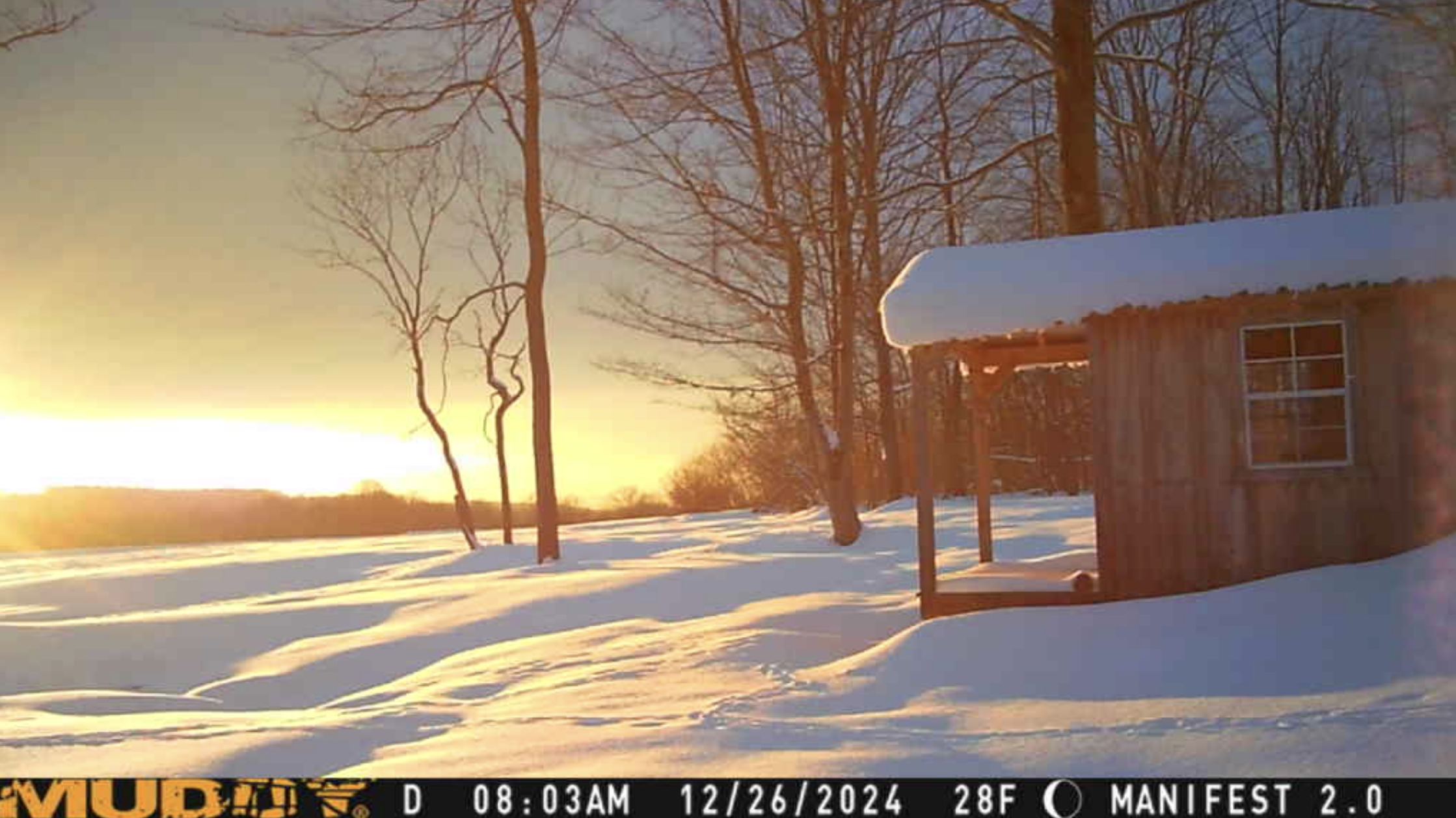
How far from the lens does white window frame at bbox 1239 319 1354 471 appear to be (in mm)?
10297

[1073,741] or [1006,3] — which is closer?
[1073,741]

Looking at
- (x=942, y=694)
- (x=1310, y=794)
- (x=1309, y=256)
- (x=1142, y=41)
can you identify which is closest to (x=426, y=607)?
(x=942, y=694)

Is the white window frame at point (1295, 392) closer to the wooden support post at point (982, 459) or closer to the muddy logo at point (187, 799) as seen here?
the wooden support post at point (982, 459)

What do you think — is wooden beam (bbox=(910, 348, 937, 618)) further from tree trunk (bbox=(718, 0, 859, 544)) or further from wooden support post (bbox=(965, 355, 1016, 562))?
tree trunk (bbox=(718, 0, 859, 544))

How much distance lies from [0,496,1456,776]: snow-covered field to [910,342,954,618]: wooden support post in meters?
0.77

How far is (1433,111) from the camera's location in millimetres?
29172

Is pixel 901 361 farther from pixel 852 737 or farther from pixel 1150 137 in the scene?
pixel 852 737

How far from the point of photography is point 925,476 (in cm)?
1094

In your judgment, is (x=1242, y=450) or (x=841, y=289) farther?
(x=841, y=289)

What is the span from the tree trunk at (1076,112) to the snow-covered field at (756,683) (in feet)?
17.1

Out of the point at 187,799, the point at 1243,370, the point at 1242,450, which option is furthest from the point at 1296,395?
the point at 187,799

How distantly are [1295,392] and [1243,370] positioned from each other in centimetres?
44

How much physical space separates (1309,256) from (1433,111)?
23426 millimetres
